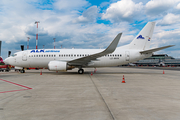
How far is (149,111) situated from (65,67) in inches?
491

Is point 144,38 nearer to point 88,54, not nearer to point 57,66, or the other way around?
point 88,54

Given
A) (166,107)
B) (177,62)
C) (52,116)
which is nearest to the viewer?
(52,116)

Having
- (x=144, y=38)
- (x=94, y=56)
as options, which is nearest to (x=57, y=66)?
(x=94, y=56)

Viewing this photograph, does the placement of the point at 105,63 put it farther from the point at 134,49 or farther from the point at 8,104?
the point at 8,104

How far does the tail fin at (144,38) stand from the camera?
18562mm

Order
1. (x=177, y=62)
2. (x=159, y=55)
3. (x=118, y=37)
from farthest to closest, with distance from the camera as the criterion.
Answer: (x=159, y=55) → (x=177, y=62) → (x=118, y=37)

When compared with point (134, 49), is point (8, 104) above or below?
below

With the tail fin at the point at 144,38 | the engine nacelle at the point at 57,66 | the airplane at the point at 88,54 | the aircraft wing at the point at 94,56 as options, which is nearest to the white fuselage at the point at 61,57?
the airplane at the point at 88,54

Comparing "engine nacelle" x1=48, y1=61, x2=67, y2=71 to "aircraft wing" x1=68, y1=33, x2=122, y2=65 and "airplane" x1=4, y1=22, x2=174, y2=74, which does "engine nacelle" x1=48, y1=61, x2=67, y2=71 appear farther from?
"airplane" x1=4, y1=22, x2=174, y2=74

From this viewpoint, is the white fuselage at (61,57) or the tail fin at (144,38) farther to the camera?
the tail fin at (144,38)

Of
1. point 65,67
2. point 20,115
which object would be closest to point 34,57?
point 65,67

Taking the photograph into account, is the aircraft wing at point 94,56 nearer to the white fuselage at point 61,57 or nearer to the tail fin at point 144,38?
the white fuselage at point 61,57

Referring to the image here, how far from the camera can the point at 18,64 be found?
18375 millimetres

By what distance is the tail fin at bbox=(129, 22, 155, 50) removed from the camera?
18562mm
